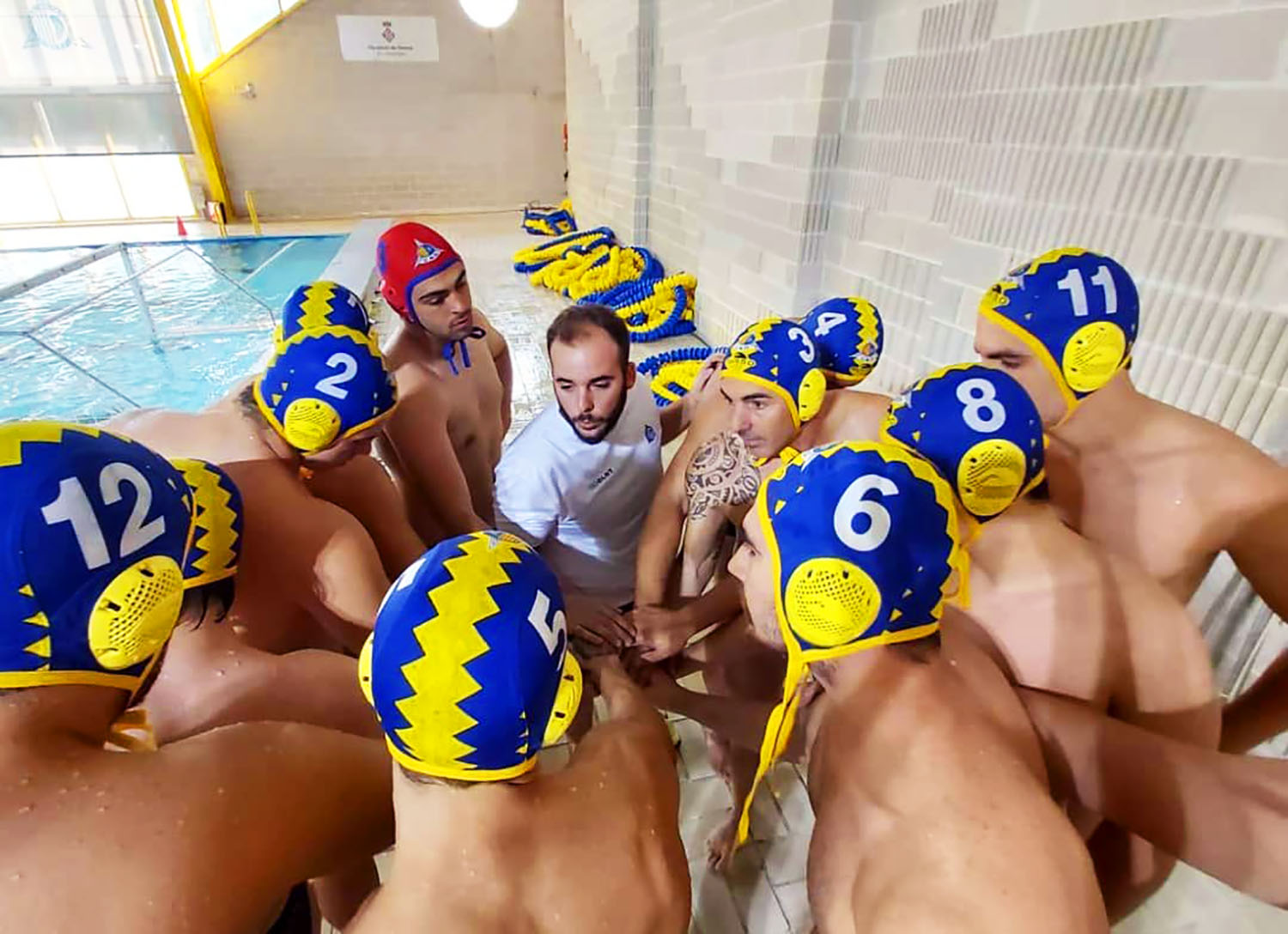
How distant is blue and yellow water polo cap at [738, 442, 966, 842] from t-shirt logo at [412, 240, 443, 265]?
221cm

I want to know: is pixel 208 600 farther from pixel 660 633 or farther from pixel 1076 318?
pixel 1076 318

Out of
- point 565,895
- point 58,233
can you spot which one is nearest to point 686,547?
point 565,895

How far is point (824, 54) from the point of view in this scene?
4254 mm

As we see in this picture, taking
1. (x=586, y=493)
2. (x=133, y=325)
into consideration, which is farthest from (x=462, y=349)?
(x=133, y=325)

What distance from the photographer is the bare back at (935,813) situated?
897 millimetres

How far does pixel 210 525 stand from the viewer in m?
1.40

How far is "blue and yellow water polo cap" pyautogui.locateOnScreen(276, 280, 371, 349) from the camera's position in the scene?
2.02m

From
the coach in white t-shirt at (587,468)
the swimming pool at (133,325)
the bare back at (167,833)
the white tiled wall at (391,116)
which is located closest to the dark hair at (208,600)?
the bare back at (167,833)

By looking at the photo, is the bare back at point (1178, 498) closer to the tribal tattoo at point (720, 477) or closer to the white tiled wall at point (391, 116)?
the tribal tattoo at point (720, 477)

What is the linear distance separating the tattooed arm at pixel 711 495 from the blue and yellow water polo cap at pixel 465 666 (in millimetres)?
1220

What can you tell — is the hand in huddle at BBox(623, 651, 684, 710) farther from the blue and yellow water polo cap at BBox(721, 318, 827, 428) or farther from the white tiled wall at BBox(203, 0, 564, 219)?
the white tiled wall at BBox(203, 0, 564, 219)

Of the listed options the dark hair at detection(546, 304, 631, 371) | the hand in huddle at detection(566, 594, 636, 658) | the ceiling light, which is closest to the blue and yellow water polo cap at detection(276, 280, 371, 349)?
the dark hair at detection(546, 304, 631, 371)

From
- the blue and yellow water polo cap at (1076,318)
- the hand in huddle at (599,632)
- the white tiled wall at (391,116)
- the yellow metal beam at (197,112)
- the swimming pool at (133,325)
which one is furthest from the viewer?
the white tiled wall at (391,116)

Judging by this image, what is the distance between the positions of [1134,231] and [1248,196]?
0.39 meters
